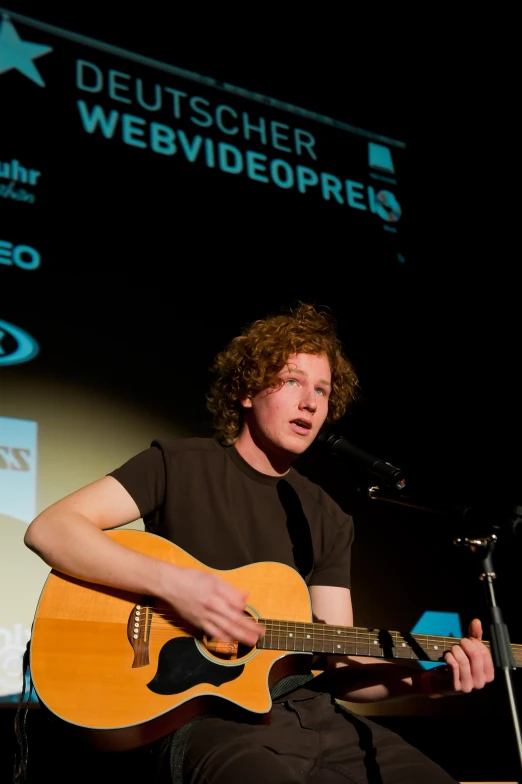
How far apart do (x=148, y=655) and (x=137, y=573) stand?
233 millimetres

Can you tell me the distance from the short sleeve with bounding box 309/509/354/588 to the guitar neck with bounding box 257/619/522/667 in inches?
13.7

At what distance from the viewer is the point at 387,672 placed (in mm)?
2322

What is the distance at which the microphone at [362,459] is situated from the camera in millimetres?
1859

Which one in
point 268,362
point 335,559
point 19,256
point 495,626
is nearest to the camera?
point 495,626

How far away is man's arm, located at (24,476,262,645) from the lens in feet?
6.42

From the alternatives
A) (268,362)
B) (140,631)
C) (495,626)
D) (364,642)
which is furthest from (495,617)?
(268,362)

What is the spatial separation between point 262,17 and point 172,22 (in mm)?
683

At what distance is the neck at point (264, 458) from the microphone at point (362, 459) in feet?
1.60

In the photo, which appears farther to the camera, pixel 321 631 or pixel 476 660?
pixel 321 631

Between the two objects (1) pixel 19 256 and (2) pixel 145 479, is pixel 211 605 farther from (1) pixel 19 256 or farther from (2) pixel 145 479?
(1) pixel 19 256

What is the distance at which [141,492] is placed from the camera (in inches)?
89.6

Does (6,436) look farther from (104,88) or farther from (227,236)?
(104,88)

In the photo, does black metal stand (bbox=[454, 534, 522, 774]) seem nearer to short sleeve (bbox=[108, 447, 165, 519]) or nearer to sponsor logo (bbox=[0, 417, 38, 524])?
short sleeve (bbox=[108, 447, 165, 519])

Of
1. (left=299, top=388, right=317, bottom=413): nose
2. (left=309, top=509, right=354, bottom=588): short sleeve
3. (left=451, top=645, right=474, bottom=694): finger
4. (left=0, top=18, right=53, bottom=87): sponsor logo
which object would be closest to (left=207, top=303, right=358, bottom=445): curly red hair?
(left=299, top=388, right=317, bottom=413): nose
